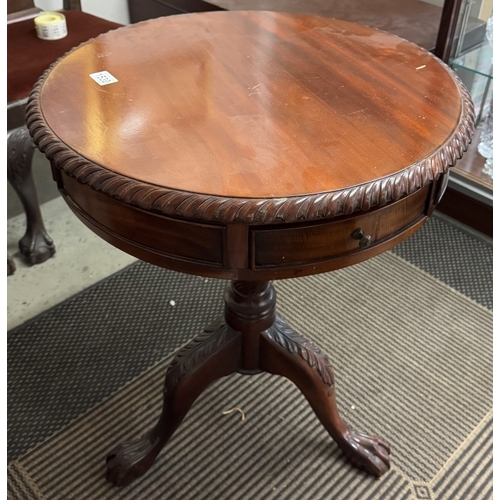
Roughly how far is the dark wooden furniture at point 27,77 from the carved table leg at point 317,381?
2.35ft

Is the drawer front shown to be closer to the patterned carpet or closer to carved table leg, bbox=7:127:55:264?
the patterned carpet

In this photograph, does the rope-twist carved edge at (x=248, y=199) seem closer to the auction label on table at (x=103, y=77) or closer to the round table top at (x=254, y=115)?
the round table top at (x=254, y=115)

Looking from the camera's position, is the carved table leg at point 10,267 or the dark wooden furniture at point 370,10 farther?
the dark wooden furniture at point 370,10

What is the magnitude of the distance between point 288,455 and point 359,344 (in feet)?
1.05

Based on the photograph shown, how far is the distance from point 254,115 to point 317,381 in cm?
47

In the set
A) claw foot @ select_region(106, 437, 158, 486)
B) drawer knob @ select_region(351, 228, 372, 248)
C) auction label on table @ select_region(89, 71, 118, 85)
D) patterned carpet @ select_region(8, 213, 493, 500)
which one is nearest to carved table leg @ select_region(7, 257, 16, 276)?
patterned carpet @ select_region(8, 213, 493, 500)

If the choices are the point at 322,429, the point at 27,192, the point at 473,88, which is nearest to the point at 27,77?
the point at 27,192

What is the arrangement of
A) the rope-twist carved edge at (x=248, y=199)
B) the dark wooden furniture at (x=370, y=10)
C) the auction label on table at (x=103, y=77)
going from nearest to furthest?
the rope-twist carved edge at (x=248, y=199)
the auction label on table at (x=103, y=77)
the dark wooden furniture at (x=370, y=10)

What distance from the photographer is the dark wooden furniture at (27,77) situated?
1.26 metres

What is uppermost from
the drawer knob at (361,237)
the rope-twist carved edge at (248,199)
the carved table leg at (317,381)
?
the rope-twist carved edge at (248,199)

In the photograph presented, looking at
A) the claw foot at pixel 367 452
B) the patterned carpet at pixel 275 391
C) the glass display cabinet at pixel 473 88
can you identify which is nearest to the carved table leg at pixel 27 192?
the patterned carpet at pixel 275 391

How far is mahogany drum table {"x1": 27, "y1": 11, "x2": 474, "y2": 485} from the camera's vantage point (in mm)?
649

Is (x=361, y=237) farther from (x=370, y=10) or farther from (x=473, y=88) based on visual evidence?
(x=370, y=10)

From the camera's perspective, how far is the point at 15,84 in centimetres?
126
